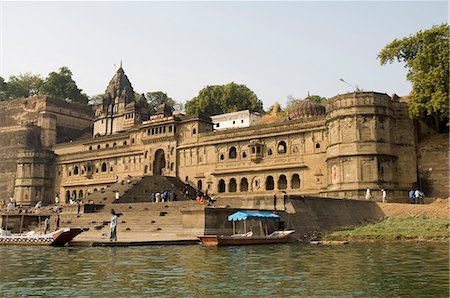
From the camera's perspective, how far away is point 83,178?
58.5 metres

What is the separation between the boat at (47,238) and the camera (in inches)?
857

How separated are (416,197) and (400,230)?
912cm

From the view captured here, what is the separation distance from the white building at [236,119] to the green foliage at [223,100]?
19.6ft

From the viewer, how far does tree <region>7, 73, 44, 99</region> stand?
88.1m

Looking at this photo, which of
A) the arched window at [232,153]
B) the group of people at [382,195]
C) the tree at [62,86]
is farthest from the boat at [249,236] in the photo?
the tree at [62,86]

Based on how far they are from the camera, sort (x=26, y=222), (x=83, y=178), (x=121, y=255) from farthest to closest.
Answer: (x=83, y=178) → (x=26, y=222) → (x=121, y=255)

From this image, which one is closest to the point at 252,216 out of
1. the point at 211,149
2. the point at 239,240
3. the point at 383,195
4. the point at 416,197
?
the point at 239,240

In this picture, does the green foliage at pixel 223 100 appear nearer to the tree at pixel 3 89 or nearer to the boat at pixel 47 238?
the tree at pixel 3 89

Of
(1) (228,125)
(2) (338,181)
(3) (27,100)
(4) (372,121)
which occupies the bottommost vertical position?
(2) (338,181)

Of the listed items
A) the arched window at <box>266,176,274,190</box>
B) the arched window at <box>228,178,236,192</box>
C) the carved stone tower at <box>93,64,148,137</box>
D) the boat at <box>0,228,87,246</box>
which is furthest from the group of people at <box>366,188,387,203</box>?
the carved stone tower at <box>93,64,148,137</box>

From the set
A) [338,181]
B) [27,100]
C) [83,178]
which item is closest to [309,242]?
[338,181]

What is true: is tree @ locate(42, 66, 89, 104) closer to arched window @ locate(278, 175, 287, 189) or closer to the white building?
the white building

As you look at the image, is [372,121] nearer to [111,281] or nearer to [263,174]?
[263,174]

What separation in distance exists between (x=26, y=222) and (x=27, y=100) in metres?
41.2
